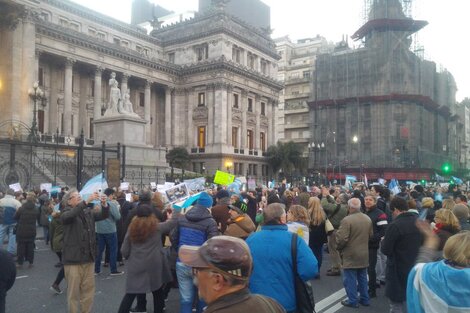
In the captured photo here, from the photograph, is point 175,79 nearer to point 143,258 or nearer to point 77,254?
point 77,254

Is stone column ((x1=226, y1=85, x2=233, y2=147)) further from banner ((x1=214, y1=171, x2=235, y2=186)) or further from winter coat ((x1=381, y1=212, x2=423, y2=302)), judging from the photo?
winter coat ((x1=381, y1=212, x2=423, y2=302))

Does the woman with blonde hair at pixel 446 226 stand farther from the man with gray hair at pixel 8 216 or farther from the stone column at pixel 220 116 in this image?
the stone column at pixel 220 116

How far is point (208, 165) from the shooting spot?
53281mm

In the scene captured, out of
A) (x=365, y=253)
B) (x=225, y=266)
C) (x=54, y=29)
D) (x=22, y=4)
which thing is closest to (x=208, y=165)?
(x=54, y=29)

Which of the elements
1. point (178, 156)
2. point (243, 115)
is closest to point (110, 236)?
point (178, 156)

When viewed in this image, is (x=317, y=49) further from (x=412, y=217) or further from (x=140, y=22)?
(x=412, y=217)

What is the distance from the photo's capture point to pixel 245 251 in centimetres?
247

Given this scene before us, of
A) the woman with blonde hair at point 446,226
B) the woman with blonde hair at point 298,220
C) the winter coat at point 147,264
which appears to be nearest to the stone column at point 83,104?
the winter coat at point 147,264

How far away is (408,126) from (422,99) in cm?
416

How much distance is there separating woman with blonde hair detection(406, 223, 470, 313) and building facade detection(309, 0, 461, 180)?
50.0 m

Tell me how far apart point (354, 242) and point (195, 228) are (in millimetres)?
2857

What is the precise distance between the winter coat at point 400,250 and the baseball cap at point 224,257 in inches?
170

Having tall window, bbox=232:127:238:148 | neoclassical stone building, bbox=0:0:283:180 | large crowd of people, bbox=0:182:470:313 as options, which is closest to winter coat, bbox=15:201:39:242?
large crowd of people, bbox=0:182:470:313

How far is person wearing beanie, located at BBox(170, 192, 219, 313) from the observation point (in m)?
6.23
